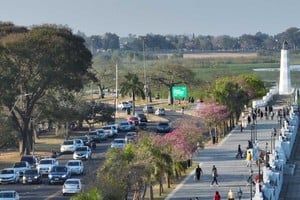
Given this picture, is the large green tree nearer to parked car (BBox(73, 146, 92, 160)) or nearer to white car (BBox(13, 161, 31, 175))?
parked car (BBox(73, 146, 92, 160))

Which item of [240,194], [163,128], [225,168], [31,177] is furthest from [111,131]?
[240,194]

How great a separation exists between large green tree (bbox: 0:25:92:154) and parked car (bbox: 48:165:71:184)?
15303 millimetres

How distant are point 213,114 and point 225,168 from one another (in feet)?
65.5

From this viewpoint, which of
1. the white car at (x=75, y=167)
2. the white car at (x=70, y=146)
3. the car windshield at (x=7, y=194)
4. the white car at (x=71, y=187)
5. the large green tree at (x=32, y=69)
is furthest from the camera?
the large green tree at (x=32, y=69)

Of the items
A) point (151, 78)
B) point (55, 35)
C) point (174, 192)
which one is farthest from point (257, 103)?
point (174, 192)

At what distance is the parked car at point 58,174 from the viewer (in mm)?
51688

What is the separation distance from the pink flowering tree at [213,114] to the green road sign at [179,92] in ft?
124

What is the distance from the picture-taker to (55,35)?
7175cm

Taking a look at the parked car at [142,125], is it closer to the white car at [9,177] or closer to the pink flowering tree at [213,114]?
the pink flowering tree at [213,114]

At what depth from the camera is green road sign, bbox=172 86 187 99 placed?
113m

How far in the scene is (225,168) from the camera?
53.8 m

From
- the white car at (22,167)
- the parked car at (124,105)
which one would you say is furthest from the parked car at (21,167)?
the parked car at (124,105)

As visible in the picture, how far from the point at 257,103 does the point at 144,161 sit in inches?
2021

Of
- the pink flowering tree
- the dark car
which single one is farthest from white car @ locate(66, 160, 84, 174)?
the pink flowering tree
